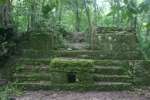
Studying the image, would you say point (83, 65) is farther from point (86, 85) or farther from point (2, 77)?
point (2, 77)

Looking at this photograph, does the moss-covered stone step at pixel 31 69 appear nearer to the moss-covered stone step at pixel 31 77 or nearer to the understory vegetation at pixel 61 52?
the understory vegetation at pixel 61 52

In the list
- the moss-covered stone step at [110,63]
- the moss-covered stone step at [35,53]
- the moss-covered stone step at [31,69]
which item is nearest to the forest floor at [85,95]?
the moss-covered stone step at [31,69]

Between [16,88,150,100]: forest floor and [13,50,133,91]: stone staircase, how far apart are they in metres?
0.29

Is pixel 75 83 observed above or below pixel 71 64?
below

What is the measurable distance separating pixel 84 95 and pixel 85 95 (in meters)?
0.02

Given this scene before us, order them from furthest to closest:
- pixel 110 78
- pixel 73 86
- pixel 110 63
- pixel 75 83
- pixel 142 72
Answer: pixel 110 63 → pixel 142 72 → pixel 110 78 → pixel 75 83 → pixel 73 86

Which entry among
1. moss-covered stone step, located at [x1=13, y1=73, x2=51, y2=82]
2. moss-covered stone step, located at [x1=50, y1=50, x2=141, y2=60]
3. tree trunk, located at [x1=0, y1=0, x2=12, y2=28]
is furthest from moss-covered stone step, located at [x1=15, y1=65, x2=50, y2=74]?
tree trunk, located at [x1=0, y1=0, x2=12, y2=28]

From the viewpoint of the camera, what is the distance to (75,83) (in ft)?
25.0

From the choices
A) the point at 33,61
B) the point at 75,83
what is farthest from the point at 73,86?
the point at 33,61

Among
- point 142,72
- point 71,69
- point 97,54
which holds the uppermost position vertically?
point 97,54

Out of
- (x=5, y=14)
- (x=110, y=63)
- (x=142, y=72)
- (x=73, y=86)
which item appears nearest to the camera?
(x=73, y=86)

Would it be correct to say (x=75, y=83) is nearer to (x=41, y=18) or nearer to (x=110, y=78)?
(x=110, y=78)

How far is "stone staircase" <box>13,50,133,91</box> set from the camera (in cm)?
753

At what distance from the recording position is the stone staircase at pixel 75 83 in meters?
7.53
